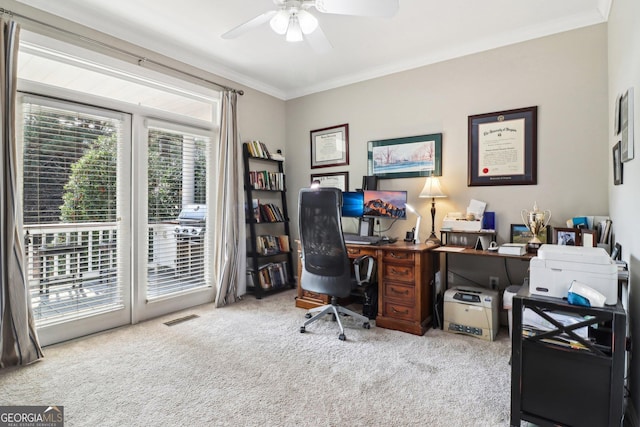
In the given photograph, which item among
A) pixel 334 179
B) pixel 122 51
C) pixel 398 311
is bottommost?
pixel 398 311

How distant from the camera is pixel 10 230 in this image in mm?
2223

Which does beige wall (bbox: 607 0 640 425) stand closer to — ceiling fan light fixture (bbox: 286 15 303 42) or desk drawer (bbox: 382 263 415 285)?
desk drawer (bbox: 382 263 415 285)

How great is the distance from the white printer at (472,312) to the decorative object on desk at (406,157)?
1261mm

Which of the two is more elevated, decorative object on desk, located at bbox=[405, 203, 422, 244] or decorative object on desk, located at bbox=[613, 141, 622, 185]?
decorative object on desk, located at bbox=[613, 141, 622, 185]

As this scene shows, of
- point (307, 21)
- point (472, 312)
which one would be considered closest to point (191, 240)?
point (307, 21)

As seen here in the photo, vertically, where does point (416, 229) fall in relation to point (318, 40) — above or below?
below

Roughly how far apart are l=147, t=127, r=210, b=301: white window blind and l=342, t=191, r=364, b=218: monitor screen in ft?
5.21

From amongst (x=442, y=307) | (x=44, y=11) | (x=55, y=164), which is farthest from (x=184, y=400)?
(x=44, y=11)

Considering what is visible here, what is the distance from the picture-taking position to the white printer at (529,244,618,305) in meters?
1.52

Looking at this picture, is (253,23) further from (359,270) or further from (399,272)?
(399,272)

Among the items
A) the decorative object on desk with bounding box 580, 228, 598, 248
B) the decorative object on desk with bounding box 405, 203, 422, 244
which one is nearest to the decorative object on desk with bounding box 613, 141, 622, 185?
the decorative object on desk with bounding box 580, 228, 598, 248

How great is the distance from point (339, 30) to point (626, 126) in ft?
7.31

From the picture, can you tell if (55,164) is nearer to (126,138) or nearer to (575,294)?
(126,138)

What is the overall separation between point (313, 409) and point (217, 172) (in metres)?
2.73
